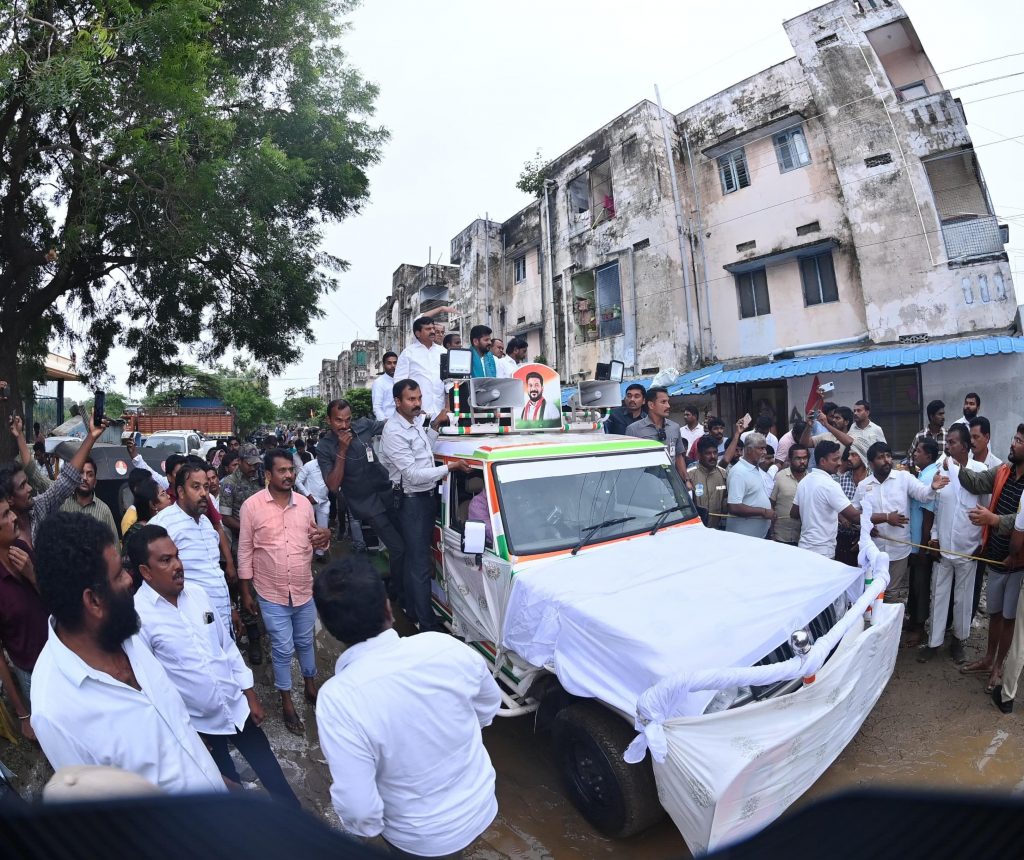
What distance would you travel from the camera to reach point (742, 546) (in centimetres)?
409

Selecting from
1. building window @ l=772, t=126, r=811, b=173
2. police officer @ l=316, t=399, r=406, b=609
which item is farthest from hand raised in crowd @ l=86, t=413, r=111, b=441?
building window @ l=772, t=126, r=811, b=173

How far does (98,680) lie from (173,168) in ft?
28.4

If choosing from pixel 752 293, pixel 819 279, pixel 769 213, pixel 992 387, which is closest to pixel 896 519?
pixel 992 387

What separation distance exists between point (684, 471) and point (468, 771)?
421 centimetres

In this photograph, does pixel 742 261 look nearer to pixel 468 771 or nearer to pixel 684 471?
pixel 684 471

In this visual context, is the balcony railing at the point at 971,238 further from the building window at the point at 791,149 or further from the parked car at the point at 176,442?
the parked car at the point at 176,442

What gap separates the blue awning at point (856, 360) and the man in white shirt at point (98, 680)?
12.5m

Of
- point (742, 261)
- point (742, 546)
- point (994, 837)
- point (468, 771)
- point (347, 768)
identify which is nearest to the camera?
point (994, 837)

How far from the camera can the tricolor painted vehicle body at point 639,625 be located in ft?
8.50

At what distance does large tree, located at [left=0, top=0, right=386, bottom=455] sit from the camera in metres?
7.84

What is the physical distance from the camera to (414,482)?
15.7ft

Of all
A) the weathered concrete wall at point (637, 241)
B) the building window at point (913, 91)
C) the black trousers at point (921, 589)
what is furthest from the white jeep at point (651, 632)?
the building window at point (913, 91)

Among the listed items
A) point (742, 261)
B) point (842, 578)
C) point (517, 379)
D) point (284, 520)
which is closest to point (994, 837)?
point (842, 578)

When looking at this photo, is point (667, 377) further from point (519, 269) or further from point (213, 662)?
point (213, 662)
